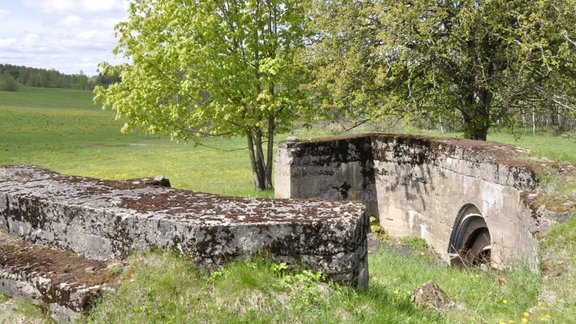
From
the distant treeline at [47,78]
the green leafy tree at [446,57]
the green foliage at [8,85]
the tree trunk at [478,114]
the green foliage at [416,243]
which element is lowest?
the green foliage at [416,243]

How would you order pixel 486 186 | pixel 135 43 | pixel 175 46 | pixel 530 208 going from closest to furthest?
pixel 530 208 < pixel 486 186 < pixel 175 46 < pixel 135 43

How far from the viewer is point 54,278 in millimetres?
4547

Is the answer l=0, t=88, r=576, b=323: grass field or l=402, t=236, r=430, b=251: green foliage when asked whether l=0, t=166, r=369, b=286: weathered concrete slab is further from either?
l=402, t=236, r=430, b=251: green foliage

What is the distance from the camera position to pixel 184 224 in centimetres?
436

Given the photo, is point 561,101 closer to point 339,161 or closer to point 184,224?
point 339,161

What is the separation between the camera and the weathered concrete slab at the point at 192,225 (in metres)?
4.36

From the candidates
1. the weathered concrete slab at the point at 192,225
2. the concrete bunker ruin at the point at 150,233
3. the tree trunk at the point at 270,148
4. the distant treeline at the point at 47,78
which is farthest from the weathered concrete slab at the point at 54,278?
the distant treeline at the point at 47,78

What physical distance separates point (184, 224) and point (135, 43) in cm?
1554

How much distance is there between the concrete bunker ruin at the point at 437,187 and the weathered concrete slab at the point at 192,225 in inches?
129

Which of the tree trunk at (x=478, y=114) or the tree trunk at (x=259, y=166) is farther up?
the tree trunk at (x=478, y=114)

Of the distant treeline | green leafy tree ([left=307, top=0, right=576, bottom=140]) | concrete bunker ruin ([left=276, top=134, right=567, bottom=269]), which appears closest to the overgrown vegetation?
concrete bunker ruin ([left=276, top=134, right=567, bottom=269])

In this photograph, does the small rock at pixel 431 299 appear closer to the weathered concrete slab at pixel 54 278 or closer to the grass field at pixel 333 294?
the grass field at pixel 333 294

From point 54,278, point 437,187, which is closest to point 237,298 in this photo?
point 54,278

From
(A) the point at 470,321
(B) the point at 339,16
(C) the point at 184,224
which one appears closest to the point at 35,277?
(C) the point at 184,224
